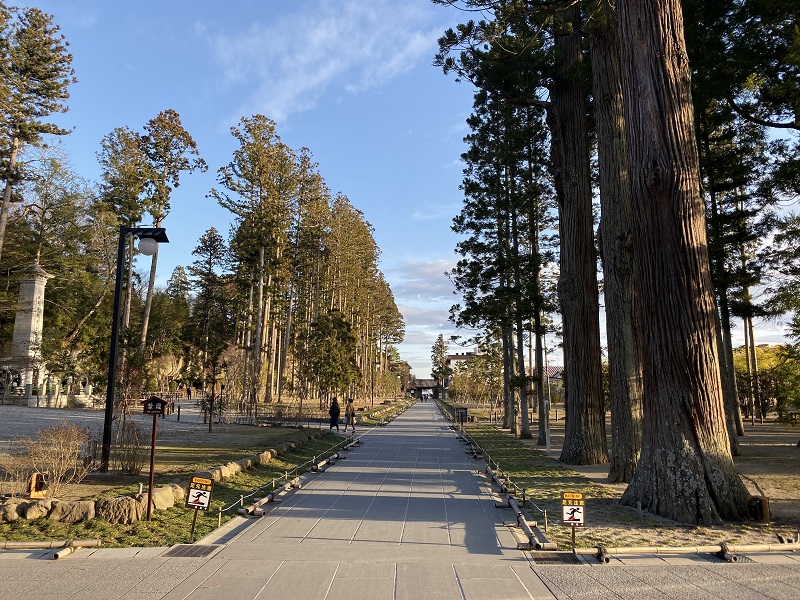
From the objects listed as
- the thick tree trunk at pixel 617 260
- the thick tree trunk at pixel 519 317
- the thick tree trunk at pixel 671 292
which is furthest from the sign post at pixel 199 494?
the thick tree trunk at pixel 519 317

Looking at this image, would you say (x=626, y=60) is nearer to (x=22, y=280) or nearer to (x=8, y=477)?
(x=8, y=477)

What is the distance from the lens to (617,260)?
37.0 ft

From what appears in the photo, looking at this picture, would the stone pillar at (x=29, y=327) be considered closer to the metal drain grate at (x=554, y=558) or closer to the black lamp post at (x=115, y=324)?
the black lamp post at (x=115, y=324)

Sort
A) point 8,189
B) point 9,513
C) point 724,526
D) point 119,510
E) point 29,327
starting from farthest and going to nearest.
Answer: point 29,327 < point 8,189 < point 724,526 < point 119,510 < point 9,513

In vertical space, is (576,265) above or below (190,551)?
Answer: above

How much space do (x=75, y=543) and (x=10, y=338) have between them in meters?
33.4

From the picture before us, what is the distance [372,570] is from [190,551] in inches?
81.3

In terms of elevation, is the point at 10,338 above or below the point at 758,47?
below

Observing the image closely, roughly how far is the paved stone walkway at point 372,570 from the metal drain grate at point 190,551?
Result: 4 centimetres

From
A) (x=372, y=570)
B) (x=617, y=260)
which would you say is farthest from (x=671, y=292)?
(x=372, y=570)

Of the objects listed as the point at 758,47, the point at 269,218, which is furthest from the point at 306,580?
the point at 269,218

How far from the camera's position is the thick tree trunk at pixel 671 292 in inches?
288

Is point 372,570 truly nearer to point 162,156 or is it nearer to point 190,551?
point 190,551

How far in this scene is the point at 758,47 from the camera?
1276 cm
